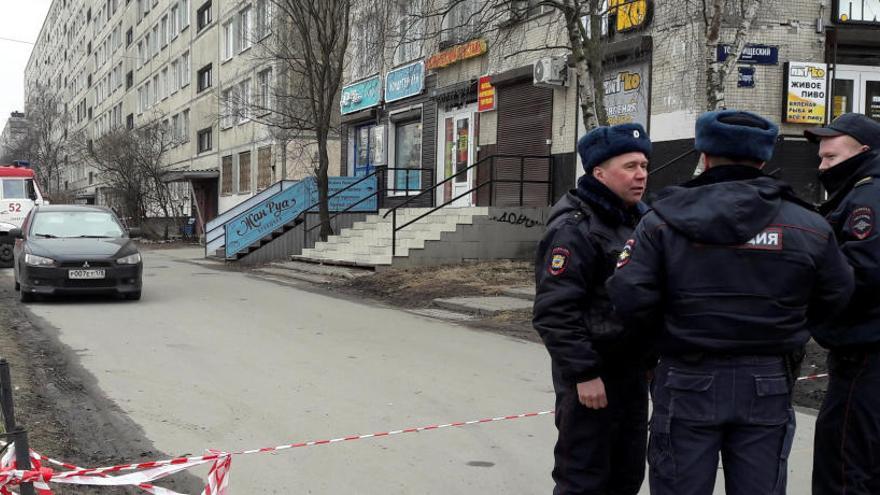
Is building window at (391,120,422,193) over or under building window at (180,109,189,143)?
under

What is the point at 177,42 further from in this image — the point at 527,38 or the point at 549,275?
the point at 549,275

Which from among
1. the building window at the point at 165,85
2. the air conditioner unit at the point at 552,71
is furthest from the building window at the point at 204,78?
the air conditioner unit at the point at 552,71

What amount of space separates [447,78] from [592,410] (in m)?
19.4

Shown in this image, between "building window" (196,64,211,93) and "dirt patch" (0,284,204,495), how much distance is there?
35.0 m

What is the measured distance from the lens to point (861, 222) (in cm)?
341

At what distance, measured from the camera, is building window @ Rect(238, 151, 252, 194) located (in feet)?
121

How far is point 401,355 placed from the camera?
28.6ft

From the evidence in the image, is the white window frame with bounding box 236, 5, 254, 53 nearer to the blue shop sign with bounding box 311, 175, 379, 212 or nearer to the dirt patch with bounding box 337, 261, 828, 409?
the blue shop sign with bounding box 311, 175, 379, 212

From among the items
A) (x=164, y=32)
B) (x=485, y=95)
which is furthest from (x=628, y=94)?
(x=164, y=32)

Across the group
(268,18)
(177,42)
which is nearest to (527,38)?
(268,18)

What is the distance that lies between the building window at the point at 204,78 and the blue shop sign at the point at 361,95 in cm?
1632

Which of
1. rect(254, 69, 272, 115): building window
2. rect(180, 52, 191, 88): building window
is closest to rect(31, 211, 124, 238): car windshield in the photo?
rect(254, 69, 272, 115): building window

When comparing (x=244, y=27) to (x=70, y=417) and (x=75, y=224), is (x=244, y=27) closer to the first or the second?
(x=75, y=224)

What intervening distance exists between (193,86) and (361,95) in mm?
20275
